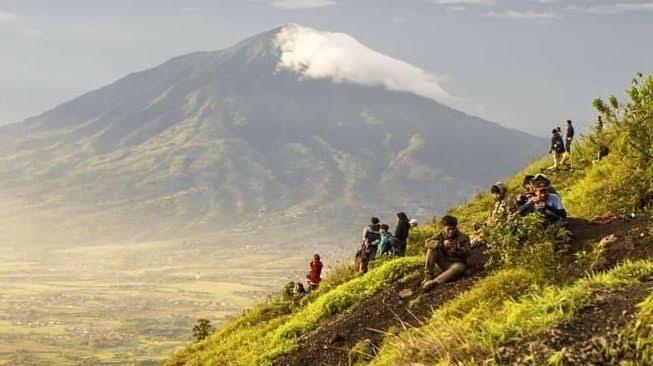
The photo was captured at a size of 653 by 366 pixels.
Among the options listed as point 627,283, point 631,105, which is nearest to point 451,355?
point 627,283

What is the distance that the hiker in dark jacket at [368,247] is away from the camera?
24.0 meters

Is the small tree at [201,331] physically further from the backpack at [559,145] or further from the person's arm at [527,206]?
the backpack at [559,145]

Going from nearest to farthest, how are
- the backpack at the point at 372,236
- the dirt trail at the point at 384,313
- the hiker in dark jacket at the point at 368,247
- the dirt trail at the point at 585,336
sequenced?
the dirt trail at the point at 585,336, the dirt trail at the point at 384,313, the hiker in dark jacket at the point at 368,247, the backpack at the point at 372,236

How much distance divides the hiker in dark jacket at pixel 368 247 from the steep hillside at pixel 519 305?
3.39 ft

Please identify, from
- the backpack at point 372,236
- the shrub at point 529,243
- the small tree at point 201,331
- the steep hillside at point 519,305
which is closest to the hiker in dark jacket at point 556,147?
the steep hillside at point 519,305

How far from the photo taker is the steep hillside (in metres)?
9.40

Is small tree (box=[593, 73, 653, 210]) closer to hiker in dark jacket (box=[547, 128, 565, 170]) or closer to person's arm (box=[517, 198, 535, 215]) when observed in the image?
person's arm (box=[517, 198, 535, 215])

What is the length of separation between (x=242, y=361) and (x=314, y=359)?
11.1 ft

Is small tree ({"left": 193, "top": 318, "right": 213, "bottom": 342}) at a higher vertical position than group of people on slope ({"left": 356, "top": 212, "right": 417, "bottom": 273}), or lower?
lower

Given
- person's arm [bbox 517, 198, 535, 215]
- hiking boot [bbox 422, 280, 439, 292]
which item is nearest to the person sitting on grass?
hiking boot [bbox 422, 280, 439, 292]

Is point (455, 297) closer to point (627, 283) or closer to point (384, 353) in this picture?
point (384, 353)

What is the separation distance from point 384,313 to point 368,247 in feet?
28.6

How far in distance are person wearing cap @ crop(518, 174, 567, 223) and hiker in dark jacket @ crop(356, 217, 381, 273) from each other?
8.21 metres

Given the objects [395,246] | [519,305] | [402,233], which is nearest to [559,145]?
[402,233]
